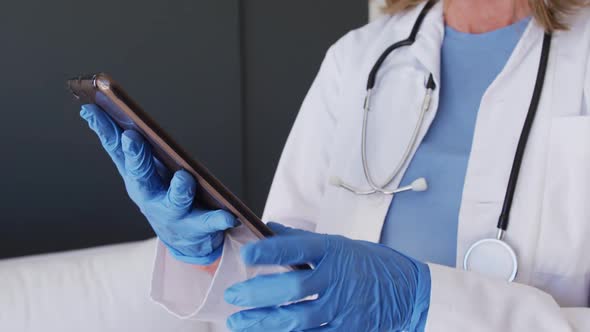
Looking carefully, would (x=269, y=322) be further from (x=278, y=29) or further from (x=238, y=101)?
(x=278, y=29)

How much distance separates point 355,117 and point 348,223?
203 millimetres

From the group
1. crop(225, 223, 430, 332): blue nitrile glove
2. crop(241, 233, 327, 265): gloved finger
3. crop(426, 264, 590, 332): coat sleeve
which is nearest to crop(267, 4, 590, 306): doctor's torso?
crop(426, 264, 590, 332): coat sleeve

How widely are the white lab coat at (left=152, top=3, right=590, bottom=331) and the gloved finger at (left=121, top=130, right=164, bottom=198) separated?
0.36 feet

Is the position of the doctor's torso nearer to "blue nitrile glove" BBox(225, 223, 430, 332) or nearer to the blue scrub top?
the blue scrub top

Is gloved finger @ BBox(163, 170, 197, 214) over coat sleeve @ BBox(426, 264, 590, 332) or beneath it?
over

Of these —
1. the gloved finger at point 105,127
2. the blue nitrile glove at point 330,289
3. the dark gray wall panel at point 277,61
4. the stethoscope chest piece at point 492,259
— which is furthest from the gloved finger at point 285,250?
the dark gray wall panel at point 277,61

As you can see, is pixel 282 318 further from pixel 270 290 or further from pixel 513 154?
pixel 513 154

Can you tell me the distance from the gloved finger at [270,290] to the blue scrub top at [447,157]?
1.35 ft

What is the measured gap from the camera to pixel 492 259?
89 centimetres

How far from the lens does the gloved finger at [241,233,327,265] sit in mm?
571

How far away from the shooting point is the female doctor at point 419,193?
0.65 m

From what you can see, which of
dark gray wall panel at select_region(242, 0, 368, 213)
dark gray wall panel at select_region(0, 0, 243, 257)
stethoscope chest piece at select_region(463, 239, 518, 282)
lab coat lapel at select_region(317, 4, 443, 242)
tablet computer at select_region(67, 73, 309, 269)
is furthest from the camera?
dark gray wall panel at select_region(242, 0, 368, 213)

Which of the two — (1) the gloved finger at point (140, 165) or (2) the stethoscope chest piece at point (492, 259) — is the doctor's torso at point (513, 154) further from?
(1) the gloved finger at point (140, 165)

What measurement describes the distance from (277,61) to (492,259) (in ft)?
4.86
